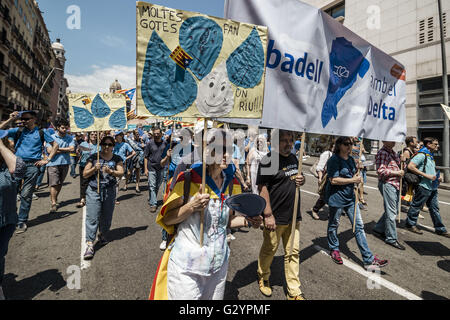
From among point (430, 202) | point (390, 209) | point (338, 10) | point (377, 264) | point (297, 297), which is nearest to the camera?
point (297, 297)

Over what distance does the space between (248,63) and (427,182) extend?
508cm

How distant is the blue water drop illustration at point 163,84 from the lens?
1.73 metres

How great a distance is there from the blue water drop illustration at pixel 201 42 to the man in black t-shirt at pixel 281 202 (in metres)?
1.32

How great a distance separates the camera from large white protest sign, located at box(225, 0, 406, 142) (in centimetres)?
245

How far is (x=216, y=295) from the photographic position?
195cm

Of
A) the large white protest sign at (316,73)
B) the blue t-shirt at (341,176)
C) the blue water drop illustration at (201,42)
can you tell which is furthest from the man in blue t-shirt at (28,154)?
the blue t-shirt at (341,176)

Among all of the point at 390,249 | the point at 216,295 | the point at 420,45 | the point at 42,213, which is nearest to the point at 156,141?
the point at 42,213

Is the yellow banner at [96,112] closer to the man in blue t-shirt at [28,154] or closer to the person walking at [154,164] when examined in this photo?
the man in blue t-shirt at [28,154]

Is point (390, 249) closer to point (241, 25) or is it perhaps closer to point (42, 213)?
point (241, 25)

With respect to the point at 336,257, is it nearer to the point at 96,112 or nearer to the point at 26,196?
the point at 96,112

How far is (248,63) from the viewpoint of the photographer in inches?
82.7

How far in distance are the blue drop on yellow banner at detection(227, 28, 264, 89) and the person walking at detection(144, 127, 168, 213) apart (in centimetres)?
419

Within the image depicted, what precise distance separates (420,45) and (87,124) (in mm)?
22650

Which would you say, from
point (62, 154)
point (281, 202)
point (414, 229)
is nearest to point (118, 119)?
point (62, 154)
